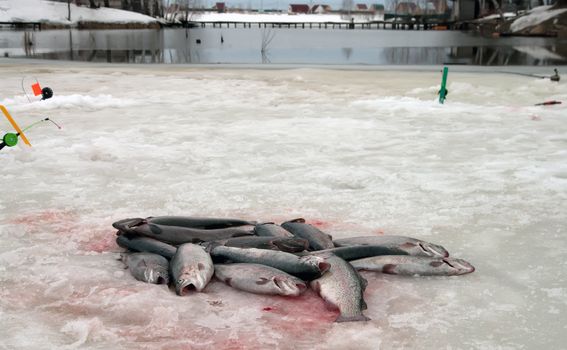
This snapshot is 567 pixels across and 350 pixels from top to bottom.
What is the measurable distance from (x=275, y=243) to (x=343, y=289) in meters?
0.69

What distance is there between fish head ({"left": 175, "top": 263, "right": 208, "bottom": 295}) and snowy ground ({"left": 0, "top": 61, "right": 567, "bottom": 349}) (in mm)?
72

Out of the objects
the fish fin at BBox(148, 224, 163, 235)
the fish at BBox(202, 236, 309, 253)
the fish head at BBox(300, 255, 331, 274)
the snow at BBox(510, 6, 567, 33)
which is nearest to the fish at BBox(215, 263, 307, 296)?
the fish head at BBox(300, 255, 331, 274)

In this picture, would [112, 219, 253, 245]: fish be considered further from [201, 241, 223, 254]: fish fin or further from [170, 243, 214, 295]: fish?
[170, 243, 214, 295]: fish

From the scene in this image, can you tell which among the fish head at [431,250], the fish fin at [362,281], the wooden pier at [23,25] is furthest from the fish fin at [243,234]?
the wooden pier at [23,25]

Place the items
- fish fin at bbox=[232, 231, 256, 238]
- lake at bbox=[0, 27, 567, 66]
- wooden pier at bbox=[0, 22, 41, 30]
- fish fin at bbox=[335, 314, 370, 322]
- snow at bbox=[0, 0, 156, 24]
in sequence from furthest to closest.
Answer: snow at bbox=[0, 0, 156, 24] < wooden pier at bbox=[0, 22, 41, 30] < lake at bbox=[0, 27, 567, 66] < fish fin at bbox=[232, 231, 256, 238] < fish fin at bbox=[335, 314, 370, 322]

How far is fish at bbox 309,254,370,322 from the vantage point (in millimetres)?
3416

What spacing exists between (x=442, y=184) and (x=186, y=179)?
9.23ft

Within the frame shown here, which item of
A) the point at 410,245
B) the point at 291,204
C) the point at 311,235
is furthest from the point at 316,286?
the point at 291,204

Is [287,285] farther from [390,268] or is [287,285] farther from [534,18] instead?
[534,18]

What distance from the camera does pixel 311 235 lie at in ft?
14.3

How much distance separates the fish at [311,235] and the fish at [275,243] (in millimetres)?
190

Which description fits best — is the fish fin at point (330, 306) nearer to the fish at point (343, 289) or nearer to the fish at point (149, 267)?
the fish at point (343, 289)

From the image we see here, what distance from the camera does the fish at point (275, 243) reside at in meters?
4.04

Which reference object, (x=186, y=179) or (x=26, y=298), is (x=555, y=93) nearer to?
(x=186, y=179)
